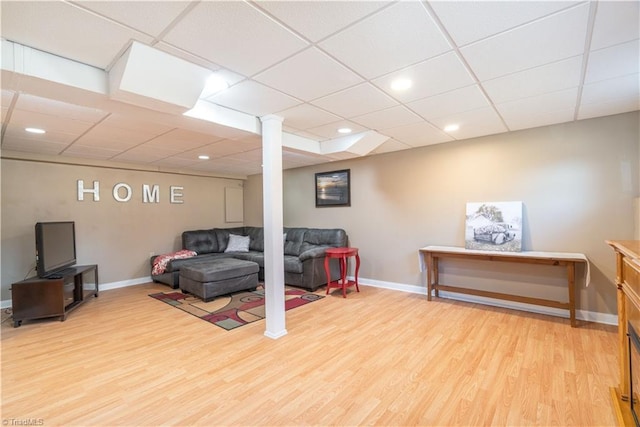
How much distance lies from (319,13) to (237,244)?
563 cm

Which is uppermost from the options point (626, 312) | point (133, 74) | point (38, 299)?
point (133, 74)

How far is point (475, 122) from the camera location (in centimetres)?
344

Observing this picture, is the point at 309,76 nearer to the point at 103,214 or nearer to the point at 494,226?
the point at 494,226

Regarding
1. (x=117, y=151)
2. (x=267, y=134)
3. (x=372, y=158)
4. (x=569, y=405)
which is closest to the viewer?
(x=569, y=405)

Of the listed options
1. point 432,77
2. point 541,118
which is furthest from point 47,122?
point 541,118

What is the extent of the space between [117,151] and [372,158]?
4079 millimetres

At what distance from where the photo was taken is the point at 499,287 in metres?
3.96

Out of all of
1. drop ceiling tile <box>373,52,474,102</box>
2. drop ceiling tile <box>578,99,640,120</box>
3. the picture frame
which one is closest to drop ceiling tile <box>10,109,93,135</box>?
drop ceiling tile <box>373,52,474,102</box>

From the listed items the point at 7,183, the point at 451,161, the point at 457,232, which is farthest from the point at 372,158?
the point at 7,183

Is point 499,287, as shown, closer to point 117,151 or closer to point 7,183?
point 117,151

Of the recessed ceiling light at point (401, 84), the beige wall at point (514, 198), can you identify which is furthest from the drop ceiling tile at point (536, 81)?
the beige wall at point (514, 198)

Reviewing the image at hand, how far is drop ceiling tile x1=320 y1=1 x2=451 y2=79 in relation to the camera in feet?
5.15

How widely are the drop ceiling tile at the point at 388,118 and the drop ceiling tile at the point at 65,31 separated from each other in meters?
2.12

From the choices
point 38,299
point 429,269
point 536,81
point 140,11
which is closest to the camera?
point 140,11
